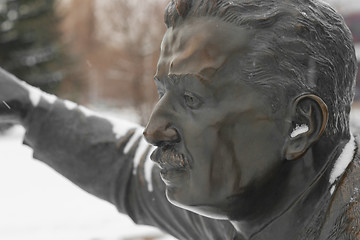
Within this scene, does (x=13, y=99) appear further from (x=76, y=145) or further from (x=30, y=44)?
(x=30, y=44)

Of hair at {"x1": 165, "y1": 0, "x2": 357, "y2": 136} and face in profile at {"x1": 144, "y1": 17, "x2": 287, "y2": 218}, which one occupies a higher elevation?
hair at {"x1": 165, "y1": 0, "x2": 357, "y2": 136}

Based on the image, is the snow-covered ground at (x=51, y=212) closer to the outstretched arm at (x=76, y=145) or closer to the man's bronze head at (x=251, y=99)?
the outstretched arm at (x=76, y=145)

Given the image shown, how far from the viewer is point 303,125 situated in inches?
33.2

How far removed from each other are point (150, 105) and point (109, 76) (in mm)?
9667

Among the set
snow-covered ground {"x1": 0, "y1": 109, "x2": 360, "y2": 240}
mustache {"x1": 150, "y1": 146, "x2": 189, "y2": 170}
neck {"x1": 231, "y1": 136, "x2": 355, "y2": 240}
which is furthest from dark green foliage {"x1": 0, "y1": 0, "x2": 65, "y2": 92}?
neck {"x1": 231, "y1": 136, "x2": 355, "y2": 240}

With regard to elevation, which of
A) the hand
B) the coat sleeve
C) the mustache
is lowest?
the coat sleeve

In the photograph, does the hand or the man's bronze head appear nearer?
the man's bronze head

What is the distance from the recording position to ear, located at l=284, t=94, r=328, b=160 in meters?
0.83

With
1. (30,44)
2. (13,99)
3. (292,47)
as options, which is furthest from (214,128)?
(30,44)

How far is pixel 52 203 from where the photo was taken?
6633mm

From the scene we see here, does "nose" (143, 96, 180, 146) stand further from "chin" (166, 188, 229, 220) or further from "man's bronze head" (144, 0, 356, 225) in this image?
"chin" (166, 188, 229, 220)

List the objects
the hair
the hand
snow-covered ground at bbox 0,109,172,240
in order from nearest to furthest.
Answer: the hair
the hand
snow-covered ground at bbox 0,109,172,240

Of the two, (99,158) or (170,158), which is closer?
(170,158)

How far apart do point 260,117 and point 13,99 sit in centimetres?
Answer: 74
